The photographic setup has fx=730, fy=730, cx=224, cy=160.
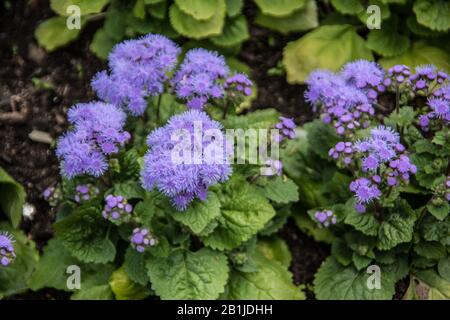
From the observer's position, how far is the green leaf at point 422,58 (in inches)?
198

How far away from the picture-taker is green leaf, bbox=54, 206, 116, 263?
149 inches

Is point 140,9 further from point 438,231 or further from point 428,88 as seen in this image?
point 438,231

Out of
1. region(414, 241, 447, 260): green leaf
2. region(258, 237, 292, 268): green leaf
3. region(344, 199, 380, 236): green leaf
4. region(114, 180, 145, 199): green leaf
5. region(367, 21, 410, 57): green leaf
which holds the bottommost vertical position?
region(258, 237, 292, 268): green leaf

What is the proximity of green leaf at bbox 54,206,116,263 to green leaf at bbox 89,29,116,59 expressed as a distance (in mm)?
1586

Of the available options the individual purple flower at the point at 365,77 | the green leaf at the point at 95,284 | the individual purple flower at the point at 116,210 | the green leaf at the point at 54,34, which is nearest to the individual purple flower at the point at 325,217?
the individual purple flower at the point at 365,77

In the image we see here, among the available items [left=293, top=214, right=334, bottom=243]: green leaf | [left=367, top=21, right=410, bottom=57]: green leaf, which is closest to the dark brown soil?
[left=293, top=214, right=334, bottom=243]: green leaf

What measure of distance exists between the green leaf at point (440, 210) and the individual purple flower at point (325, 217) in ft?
1.73

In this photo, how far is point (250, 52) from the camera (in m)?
5.45

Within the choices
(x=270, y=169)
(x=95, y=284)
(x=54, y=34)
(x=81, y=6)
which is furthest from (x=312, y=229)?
(x=54, y=34)

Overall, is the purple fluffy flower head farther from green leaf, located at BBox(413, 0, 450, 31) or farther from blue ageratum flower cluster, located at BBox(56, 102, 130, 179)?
blue ageratum flower cluster, located at BBox(56, 102, 130, 179)

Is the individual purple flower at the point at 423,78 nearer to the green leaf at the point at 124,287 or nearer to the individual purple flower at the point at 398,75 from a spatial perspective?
the individual purple flower at the point at 398,75
